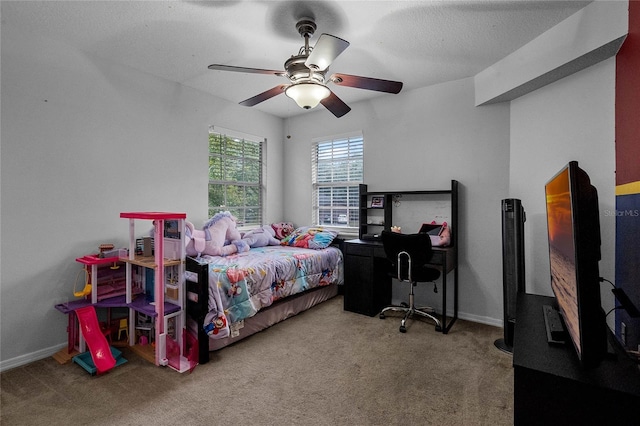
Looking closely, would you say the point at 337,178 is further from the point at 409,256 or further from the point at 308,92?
the point at 308,92

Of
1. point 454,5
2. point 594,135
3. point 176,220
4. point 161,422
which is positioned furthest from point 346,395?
point 454,5

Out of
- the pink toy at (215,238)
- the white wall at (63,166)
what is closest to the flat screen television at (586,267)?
the pink toy at (215,238)

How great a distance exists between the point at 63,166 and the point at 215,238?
1.41 metres

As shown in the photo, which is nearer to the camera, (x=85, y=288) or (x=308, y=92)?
(x=308, y=92)

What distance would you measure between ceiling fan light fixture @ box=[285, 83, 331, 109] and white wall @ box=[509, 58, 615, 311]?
1.94m

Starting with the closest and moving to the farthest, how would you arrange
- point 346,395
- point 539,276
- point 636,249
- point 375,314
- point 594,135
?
point 636,249
point 346,395
point 594,135
point 539,276
point 375,314

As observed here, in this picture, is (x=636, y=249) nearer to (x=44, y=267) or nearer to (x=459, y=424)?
(x=459, y=424)

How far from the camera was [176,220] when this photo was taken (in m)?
2.38

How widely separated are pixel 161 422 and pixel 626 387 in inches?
81.1

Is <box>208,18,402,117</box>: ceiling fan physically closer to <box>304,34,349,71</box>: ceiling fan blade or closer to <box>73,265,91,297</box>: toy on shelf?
<box>304,34,349,71</box>: ceiling fan blade

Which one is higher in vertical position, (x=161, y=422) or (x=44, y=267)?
(x=44, y=267)

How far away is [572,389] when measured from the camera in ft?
3.02

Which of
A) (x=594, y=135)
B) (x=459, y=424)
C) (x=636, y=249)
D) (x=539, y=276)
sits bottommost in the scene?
(x=459, y=424)

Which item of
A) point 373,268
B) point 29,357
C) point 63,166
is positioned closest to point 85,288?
point 29,357
